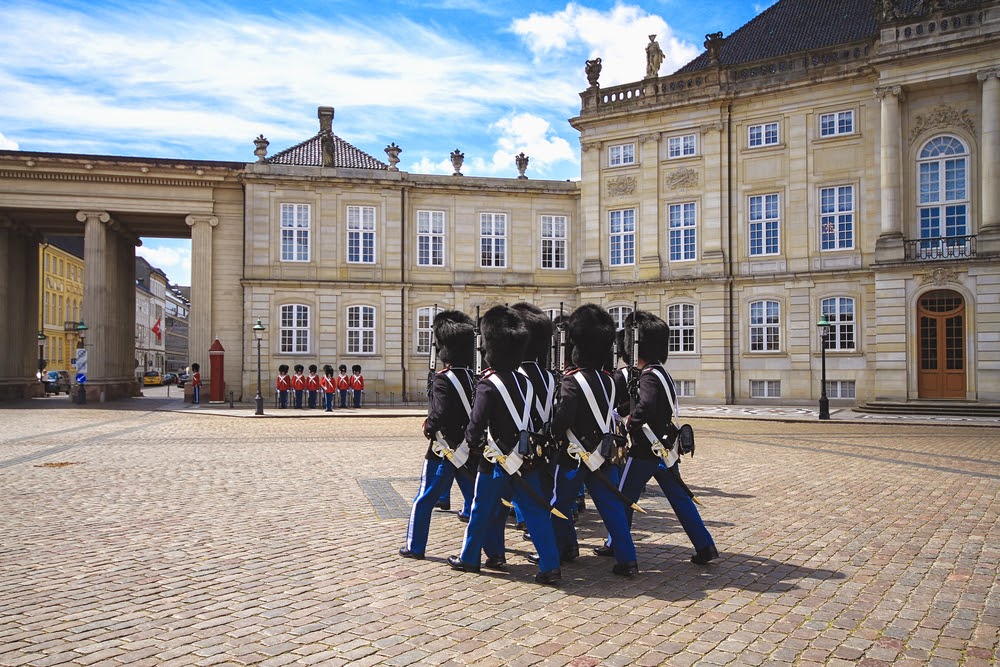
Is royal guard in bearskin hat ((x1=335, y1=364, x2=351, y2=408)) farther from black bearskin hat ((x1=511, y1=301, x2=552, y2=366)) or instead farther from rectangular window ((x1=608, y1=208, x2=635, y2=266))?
black bearskin hat ((x1=511, y1=301, x2=552, y2=366))

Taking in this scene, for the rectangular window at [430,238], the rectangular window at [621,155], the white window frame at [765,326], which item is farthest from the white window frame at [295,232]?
the white window frame at [765,326]

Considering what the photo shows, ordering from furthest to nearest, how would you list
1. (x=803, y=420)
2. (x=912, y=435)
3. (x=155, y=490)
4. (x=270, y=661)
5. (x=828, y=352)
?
(x=828, y=352), (x=803, y=420), (x=912, y=435), (x=155, y=490), (x=270, y=661)

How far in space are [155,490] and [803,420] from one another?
20.7m

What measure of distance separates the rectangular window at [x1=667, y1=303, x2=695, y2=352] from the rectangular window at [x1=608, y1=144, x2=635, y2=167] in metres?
6.79

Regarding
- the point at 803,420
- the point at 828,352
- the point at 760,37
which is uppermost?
the point at 760,37

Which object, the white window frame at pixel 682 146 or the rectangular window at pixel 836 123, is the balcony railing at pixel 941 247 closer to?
the rectangular window at pixel 836 123

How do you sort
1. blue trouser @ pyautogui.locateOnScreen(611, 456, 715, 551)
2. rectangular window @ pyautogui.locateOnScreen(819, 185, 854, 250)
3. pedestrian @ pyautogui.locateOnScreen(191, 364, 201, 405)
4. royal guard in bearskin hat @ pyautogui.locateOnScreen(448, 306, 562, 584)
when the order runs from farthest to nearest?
pedestrian @ pyautogui.locateOnScreen(191, 364, 201, 405) → rectangular window @ pyautogui.locateOnScreen(819, 185, 854, 250) → blue trouser @ pyautogui.locateOnScreen(611, 456, 715, 551) → royal guard in bearskin hat @ pyautogui.locateOnScreen(448, 306, 562, 584)

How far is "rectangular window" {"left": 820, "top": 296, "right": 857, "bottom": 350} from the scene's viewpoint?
3253cm

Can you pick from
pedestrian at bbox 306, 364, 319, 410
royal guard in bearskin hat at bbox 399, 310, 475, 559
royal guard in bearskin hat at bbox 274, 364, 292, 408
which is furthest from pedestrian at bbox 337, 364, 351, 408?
royal guard in bearskin hat at bbox 399, 310, 475, 559

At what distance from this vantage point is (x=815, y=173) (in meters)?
33.5

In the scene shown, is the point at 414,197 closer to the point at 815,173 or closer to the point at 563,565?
the point at 815,173

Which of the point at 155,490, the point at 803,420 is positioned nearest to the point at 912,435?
the point at 803,420

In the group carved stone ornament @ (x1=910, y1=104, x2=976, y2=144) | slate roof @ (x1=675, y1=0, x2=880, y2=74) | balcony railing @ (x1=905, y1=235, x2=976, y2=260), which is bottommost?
balcony railing @ (x1=905, y1=235, x2=976, y2=260)

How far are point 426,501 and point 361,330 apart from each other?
3065 cm
